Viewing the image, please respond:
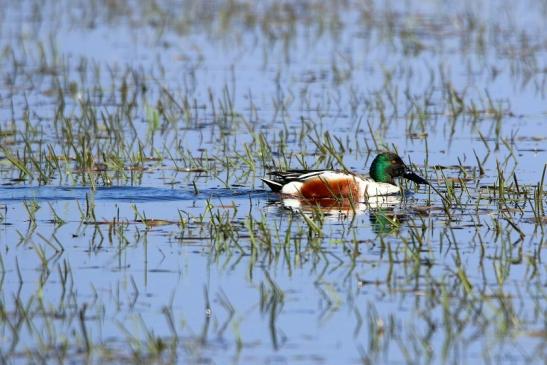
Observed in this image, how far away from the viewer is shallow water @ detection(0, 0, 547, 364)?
5953 mm

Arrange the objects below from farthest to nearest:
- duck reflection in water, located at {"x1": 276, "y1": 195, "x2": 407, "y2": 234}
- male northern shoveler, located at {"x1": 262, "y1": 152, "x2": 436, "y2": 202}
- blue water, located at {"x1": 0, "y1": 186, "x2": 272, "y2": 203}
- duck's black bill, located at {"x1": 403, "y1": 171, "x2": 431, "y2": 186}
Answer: duck's black bill, located at {"x1": 403, "y1": 171, "x2": 431, "y2": 186}
male northern shoveler, located at {"x1": 262, "y1": 152, "x2": 436, "y2": 202}
blue water, located at {"x1": 0, "y1": 186, "x2": 272, "y2": 203}
duck reflection in water, located at {"x1": 276, "y1": 195, "x2": 407, "y2": 234}

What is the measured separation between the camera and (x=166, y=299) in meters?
6.51

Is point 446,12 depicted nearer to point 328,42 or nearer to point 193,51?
point 328,42

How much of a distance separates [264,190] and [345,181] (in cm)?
63

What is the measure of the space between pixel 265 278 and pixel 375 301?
2.34 feet

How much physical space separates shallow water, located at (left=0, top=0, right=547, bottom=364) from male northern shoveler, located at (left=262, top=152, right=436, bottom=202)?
0.21 metres

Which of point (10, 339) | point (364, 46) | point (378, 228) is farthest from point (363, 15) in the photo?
point (10, 339)

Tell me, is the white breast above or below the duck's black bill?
below

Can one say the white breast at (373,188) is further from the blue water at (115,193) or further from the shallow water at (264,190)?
the blue water at (115,193)

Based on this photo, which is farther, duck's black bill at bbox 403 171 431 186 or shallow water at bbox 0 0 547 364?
duck's black bill at bbox 403 171 431 186

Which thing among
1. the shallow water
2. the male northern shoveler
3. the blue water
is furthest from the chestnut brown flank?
the blue water

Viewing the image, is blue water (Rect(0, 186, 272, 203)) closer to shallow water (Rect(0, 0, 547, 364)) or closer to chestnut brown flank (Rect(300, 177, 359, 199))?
shallow water (Rect(0, 0, 547, 364))

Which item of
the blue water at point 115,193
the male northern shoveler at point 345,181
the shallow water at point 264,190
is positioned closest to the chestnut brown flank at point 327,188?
the male northern shoveler at point 345,181

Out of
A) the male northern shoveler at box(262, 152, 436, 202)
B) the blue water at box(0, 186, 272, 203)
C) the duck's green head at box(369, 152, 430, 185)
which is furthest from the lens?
the duck's green head at box(369, 152, 430, 185)
